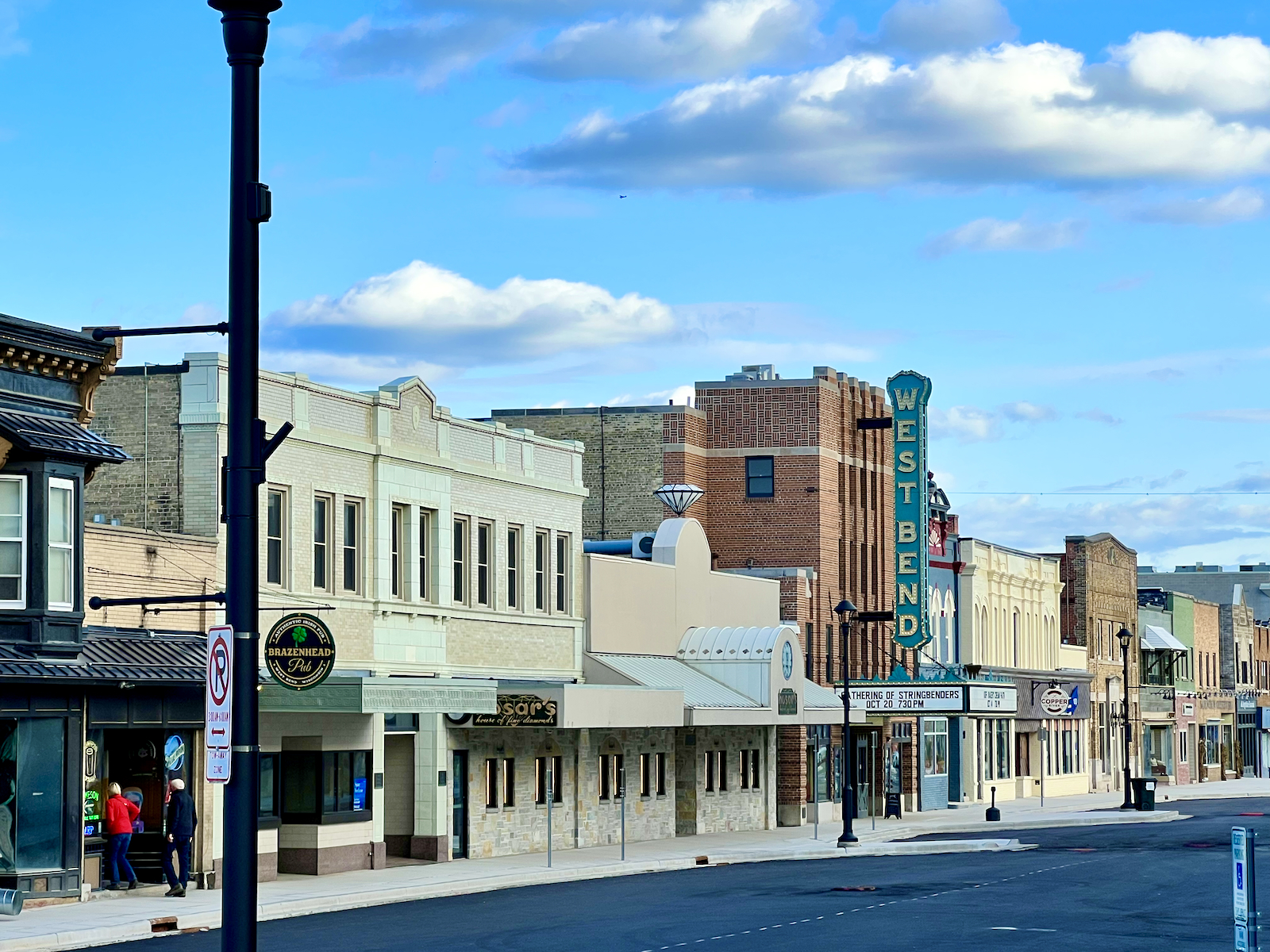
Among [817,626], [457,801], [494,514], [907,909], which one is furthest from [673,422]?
[907,909]

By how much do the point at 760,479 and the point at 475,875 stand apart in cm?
2483

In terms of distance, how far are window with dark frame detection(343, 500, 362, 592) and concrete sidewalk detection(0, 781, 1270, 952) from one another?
5.23 meters

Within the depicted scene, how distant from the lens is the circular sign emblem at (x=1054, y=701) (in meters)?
71.2

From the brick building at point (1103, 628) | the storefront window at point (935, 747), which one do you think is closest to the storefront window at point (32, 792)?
the storefront window at point (935, 747)

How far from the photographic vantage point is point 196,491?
32.0 metres

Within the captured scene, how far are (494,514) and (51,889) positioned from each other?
15.3 meters

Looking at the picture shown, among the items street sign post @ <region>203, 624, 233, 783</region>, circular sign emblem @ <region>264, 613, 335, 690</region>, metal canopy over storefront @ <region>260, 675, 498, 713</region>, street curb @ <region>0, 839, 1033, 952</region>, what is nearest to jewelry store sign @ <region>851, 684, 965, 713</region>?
street curb @ <region>0, 839, 1033, 952</region>

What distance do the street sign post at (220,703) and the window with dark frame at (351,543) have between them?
83.7 ft

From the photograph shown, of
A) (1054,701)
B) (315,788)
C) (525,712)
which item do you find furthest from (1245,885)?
(1054,701)

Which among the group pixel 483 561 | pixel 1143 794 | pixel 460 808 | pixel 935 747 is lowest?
pixel 1143 794

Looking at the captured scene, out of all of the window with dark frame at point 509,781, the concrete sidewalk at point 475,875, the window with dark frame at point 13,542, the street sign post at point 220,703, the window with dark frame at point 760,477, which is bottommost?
the concrete sidewalk at point 475,875

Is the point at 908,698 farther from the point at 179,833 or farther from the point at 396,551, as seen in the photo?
the point at 179,833

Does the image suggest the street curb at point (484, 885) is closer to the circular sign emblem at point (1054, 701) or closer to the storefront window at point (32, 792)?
the storefront window at point (32, 792)

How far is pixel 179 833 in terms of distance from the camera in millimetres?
28859
